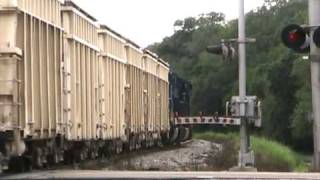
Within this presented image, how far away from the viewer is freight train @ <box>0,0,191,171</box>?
1376cm

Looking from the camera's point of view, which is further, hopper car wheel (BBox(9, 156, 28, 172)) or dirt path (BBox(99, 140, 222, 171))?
dirt path (BBox(99, 140, 222, 171))

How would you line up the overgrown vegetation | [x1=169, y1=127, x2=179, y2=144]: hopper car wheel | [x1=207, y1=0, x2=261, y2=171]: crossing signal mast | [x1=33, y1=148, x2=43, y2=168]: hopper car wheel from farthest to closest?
the overgrown vegetation, [x1=169, y1=127, x2=179, y2=144]: hopper car wheel, [x1=207, y1=0, x2=261, y2=171]: crossing signal mast, [x1=33, y1=148, x2=43, y2=168]: hopper car wheel

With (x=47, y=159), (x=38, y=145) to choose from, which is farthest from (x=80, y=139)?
(x=38, y=145)

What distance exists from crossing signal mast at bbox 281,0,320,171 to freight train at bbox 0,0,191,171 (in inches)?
181

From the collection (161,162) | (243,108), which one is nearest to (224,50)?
(243,108)

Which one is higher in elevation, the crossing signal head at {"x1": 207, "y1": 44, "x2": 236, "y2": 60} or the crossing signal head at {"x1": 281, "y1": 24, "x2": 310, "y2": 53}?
the crossing signal head at {"x1": 207, "y1": 44, "x2": 236, "y2": 60}

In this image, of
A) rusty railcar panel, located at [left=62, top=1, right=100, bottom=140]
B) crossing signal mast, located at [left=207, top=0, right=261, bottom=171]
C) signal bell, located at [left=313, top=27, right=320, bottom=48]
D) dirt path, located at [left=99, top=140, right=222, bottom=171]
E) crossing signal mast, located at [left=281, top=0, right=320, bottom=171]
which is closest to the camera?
signal bell, located at [left=313, top=27, right=320, bottom=48]

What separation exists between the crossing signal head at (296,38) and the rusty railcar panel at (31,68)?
14.9ft

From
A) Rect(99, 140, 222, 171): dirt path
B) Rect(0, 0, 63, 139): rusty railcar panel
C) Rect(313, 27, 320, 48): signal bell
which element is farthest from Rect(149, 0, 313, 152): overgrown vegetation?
Rect(313, 27, 320, 48): signal bell

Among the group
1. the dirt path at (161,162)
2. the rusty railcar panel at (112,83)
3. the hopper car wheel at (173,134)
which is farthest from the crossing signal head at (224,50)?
the hopper car wheel at (173,134)

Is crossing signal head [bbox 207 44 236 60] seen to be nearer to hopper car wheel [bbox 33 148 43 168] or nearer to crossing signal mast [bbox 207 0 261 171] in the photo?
crossing signal mast [bbox 207 0 261 171]

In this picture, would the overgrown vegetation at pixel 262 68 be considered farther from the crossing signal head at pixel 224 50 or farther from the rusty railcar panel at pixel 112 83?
the crossing signal head at pixel 224 50

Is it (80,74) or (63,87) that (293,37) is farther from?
(80,74)

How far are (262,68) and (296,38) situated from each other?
90502 mm
